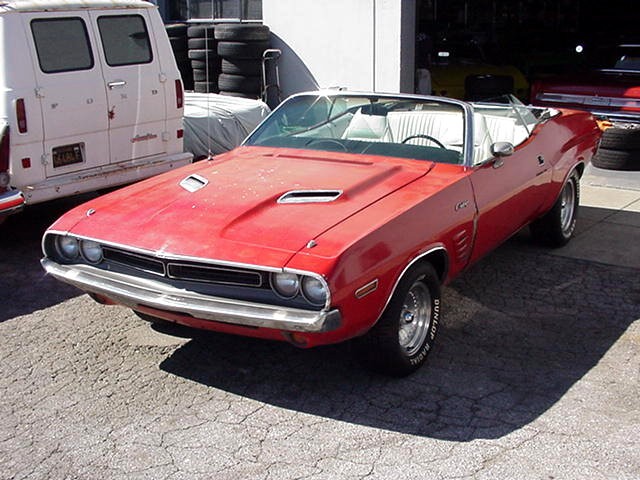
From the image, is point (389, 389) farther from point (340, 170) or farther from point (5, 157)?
point (5, 157)

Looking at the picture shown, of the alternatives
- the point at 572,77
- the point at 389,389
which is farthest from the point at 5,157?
the point at 572,77

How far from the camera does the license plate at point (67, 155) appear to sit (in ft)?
24.1

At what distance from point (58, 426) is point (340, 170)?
2.22 metres

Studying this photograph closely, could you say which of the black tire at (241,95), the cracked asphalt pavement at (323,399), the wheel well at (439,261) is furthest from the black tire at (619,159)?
the wheel well at (439,261)

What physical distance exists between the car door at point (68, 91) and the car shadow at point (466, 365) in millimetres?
2828

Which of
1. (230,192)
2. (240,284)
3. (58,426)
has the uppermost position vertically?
(230,192)

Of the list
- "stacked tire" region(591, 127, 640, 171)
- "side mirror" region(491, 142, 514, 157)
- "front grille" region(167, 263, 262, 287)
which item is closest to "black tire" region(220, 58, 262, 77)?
"stacked tire" region(591, 127, 640, 171)

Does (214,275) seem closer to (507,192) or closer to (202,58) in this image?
(507,192)

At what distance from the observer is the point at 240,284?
4219 mm

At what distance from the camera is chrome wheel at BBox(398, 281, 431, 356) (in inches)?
184

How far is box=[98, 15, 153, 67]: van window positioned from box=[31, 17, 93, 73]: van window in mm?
217

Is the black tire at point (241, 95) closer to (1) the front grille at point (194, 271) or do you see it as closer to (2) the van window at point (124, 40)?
(2) the van window at point (124, 40)

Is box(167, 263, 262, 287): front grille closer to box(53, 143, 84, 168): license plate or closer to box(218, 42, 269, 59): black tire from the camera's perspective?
box(53, 143, 84, 168): license plate

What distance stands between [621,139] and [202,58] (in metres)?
6.10
